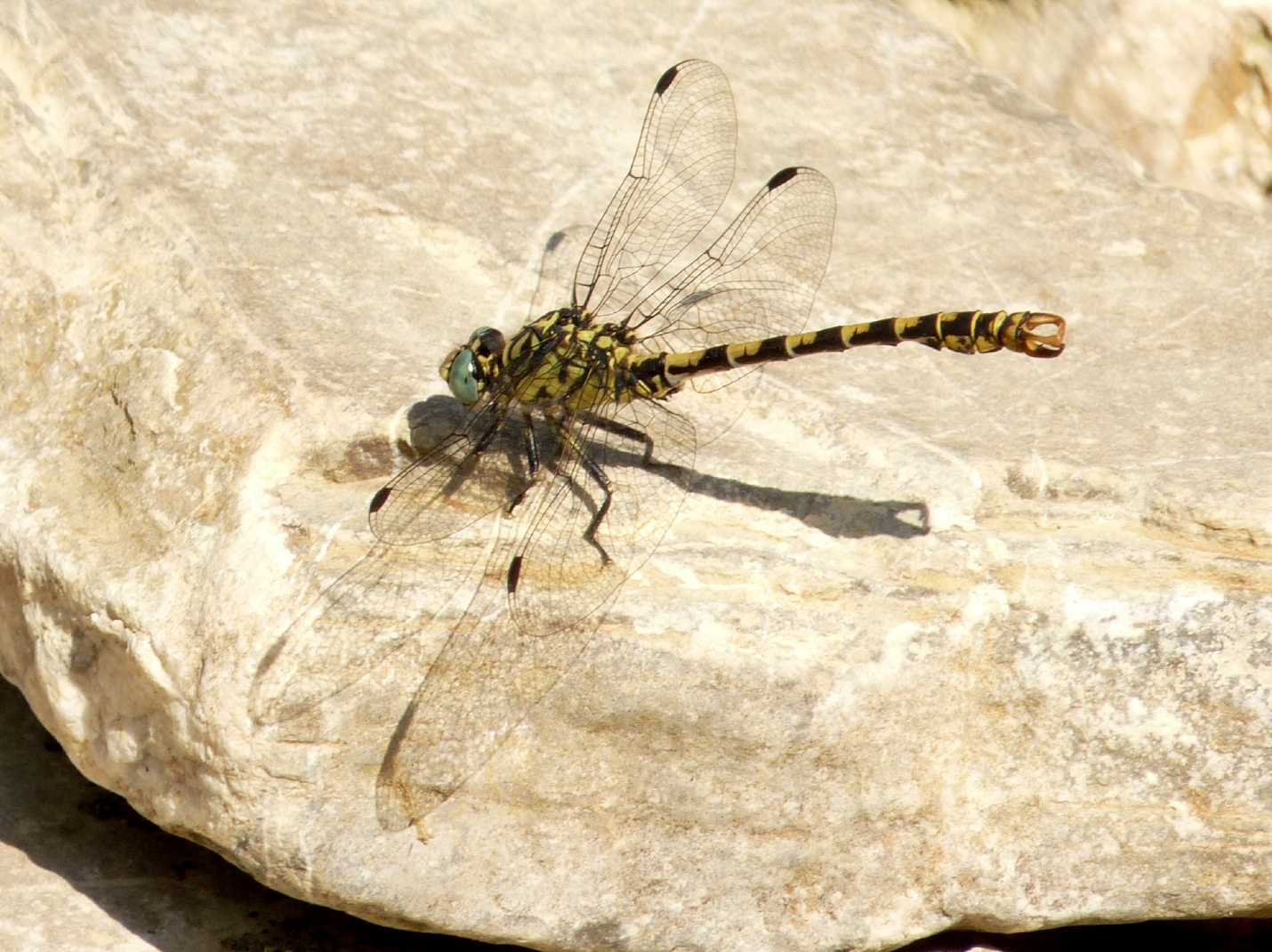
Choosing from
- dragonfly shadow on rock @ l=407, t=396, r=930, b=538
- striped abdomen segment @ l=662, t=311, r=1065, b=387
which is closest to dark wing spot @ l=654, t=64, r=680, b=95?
striped abdomen segment @ l=662, t=311, r=1065, b=387

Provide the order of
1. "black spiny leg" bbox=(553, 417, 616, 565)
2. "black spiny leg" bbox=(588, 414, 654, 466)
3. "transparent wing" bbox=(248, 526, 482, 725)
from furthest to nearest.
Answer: "black spiny leg" bbox=(588, 414, 654, 466) < "black spiny leg" bbox=(553, 417, 616, 565) < "transparent wing" bbox=(248, 526, 482, 725)

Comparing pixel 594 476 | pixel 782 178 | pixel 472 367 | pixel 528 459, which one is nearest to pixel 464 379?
pixel 472 367

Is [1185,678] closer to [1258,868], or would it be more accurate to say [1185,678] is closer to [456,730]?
[1258,868]

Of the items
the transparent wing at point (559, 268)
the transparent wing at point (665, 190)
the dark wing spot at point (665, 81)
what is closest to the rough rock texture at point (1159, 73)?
the transparent wing at point (665, 190)

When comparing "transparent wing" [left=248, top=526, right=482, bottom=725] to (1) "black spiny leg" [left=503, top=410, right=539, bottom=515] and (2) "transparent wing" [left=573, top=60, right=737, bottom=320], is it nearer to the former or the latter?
(1) "black spiny leg" [left=503, top=410, right=539, bottom=515]

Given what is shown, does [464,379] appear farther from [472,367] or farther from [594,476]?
[594,476]

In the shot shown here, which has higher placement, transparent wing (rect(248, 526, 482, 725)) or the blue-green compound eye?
the blue-green compound eye

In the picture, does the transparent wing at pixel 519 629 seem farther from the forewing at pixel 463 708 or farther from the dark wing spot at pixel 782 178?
the dark wing spot at pixel 782 178
